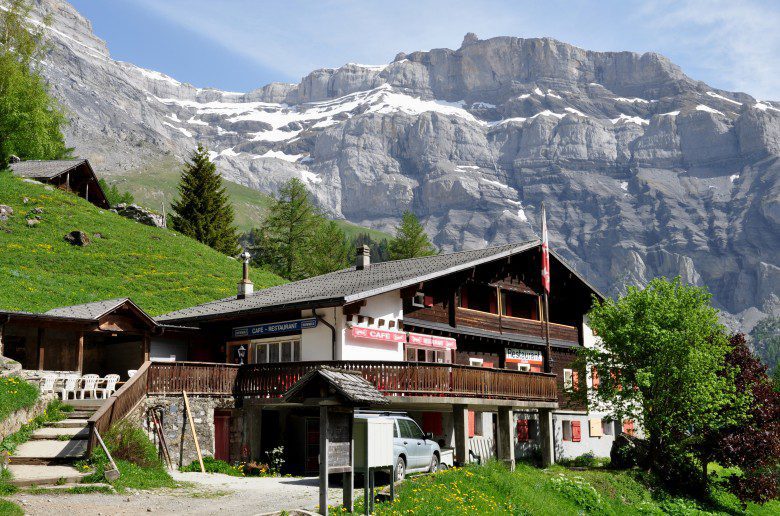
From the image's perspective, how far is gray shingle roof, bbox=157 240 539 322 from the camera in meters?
26.0

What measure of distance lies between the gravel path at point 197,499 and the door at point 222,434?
281 cm

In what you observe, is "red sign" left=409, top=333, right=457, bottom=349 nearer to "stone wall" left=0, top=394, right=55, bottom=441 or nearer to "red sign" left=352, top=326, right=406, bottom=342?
"red sign" left=352, top=326, right=406, bottom=342

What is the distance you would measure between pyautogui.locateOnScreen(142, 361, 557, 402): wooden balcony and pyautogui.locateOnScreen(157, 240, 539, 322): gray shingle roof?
2734mm

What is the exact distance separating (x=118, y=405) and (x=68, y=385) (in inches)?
205

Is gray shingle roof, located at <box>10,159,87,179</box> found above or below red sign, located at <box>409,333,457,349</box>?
above

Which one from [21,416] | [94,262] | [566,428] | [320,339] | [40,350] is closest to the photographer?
[21,416]

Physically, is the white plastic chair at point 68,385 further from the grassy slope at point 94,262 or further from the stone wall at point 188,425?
the grassy slope at point 94,262

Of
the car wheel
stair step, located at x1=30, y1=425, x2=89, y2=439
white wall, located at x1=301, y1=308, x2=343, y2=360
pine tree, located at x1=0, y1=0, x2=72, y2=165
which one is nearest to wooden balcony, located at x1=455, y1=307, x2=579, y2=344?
white wall, located at x1=301, y1=308, x2=343, y2=360

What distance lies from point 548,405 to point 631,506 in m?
4.70

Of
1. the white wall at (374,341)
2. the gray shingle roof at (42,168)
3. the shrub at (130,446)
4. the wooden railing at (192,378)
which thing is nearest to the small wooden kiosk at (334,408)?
the shrub at (130,446)

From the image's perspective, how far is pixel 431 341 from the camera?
1162 inches

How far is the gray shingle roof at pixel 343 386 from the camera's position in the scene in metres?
14.0

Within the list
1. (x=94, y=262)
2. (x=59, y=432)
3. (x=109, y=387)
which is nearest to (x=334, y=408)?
(x=59, y=432)

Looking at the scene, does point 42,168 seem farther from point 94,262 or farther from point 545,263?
point 545,263
